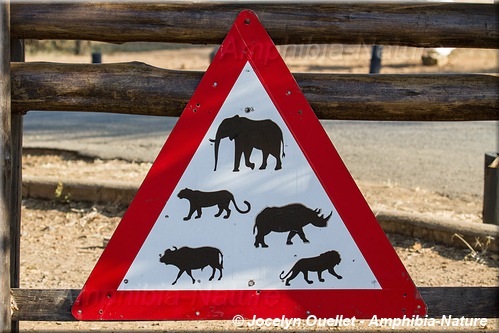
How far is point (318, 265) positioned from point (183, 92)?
2.44 feet

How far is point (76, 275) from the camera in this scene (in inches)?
194

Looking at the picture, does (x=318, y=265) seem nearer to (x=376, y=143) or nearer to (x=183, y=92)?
(x=183, y=92)

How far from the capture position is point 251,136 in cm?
280

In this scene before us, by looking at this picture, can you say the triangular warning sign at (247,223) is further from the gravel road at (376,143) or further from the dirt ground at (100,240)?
the gravel road at (376,143)

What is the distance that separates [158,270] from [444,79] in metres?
1.19

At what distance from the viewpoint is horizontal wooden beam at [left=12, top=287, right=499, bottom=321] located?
9.68 feet

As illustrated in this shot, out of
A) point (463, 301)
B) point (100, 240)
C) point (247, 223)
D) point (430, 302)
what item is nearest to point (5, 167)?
point (247, 223)

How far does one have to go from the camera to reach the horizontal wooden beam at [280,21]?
2926 mm

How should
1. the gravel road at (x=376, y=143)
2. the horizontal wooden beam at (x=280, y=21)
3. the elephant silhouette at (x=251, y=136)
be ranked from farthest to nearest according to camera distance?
the gravel road at (x=376, y=143) → the horizontal wooden beam at (x=280, y=21) → the elephant silhouette at (x=251, y=136)

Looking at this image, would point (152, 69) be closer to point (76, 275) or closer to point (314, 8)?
point (314, 8)

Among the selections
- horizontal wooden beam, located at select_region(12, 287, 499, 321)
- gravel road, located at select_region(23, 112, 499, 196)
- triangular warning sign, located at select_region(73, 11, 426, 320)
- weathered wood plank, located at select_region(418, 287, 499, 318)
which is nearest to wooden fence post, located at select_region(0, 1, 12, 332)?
horizontal wooden beam, located at select_region(12, 287, 499, 321)

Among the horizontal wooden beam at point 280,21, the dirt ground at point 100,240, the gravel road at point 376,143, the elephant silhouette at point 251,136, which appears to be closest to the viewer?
the elephant silhouette at point 251,136

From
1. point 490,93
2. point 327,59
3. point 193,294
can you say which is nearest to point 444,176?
point 490,93

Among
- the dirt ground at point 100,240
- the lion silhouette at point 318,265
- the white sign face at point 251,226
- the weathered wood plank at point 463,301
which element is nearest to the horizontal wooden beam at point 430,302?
the weathered wood plank at point 463,301
